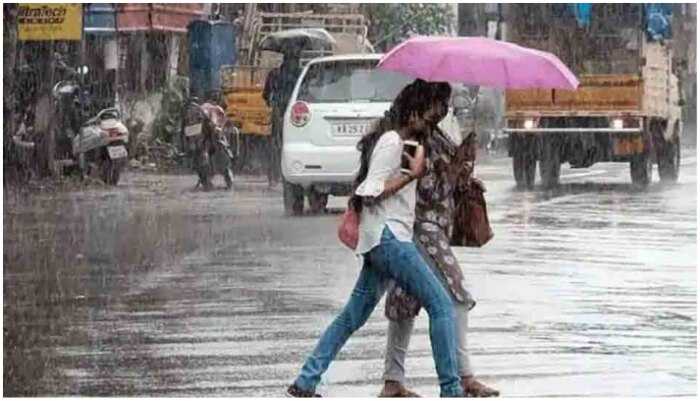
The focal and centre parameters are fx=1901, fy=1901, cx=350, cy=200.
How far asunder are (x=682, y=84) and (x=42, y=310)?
12018mm

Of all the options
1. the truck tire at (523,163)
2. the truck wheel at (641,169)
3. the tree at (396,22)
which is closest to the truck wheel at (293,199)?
the truck tire at (523,163)

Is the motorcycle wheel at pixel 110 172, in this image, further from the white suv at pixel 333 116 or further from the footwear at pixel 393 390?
the footwear at pixel 393 390

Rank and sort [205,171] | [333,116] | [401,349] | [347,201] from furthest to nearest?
[205,171] < [333,116] < [347,201] < [401,349]

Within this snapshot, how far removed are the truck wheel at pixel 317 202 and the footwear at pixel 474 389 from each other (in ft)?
25.4

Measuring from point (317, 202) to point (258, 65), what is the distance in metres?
5.38

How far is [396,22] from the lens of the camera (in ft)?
72.5

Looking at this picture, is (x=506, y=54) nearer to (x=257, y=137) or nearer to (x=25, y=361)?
(x=25, y=361)

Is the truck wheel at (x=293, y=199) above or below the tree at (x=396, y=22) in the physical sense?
below

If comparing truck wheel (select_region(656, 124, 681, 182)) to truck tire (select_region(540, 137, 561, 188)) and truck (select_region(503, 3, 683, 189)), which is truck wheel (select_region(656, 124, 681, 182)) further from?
truck tire (select_region(540, 137, 561, 188))

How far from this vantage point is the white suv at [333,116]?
578 inches

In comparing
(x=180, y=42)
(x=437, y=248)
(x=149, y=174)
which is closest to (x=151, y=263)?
(x=437, y=248)

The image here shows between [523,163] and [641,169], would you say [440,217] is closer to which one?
[523,163]

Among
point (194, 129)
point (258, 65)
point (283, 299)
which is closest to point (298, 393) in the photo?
point (283, 299)

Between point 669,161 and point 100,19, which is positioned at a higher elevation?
point 100,19
